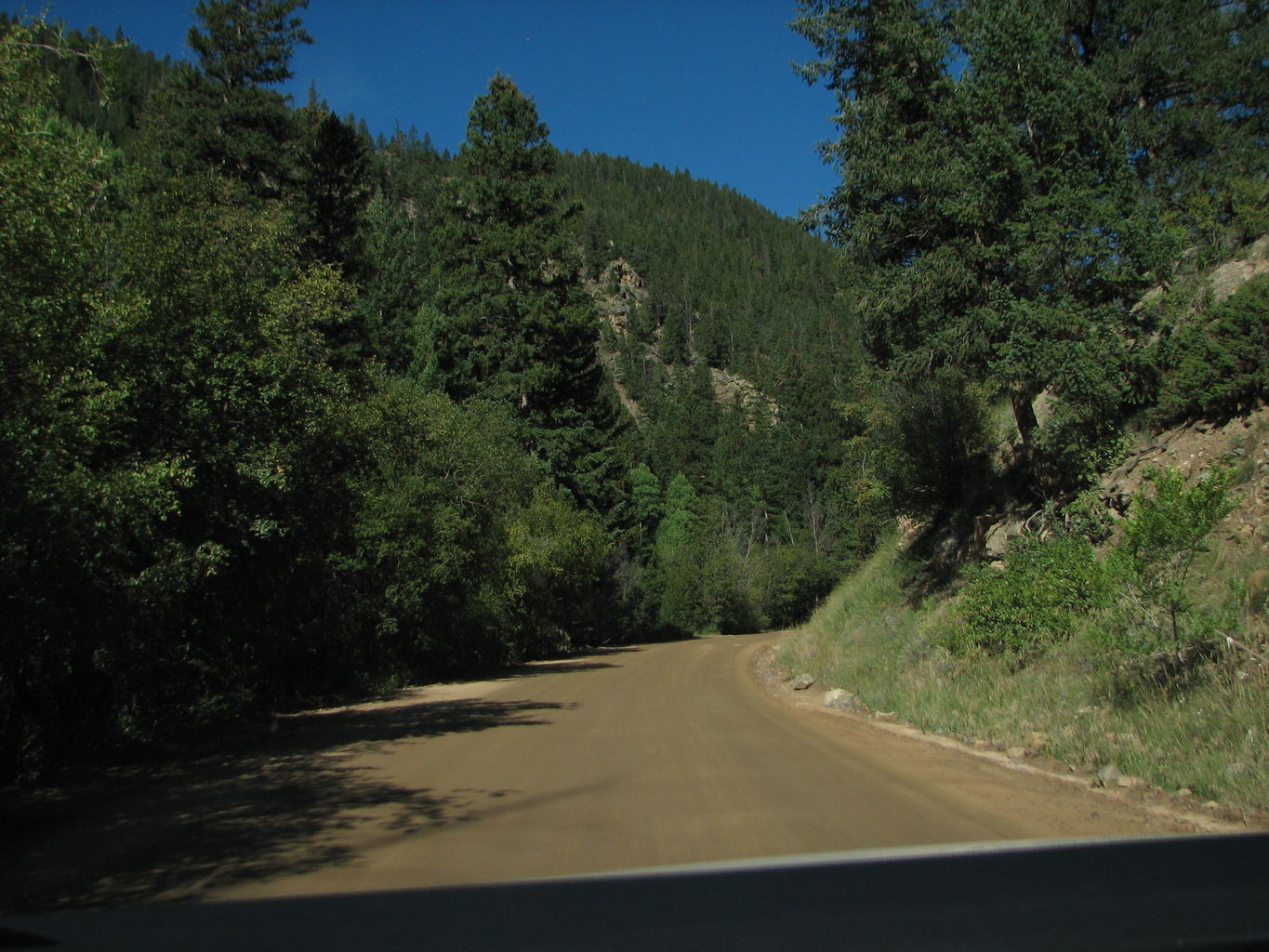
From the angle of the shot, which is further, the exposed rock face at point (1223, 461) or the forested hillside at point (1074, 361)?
the exposed rock face at point (1223, 461)

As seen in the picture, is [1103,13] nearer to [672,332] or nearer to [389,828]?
[389,828]

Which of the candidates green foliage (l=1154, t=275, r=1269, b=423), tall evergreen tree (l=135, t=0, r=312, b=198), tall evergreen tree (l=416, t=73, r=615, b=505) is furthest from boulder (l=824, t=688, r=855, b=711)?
tall evergreen tree (l=135, t=0, r=312, b=198)

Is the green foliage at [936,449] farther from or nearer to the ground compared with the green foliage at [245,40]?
nearer to the ground

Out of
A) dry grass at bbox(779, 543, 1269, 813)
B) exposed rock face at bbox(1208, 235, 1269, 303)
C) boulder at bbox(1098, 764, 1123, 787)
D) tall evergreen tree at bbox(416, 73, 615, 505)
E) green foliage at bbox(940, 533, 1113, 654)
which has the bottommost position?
boulder at bbox(1098, 764, 1123, 787)

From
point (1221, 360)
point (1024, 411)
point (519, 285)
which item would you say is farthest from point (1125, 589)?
point (519, 285)

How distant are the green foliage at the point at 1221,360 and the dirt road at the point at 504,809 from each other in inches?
299

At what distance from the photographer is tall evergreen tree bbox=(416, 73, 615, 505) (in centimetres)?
3588

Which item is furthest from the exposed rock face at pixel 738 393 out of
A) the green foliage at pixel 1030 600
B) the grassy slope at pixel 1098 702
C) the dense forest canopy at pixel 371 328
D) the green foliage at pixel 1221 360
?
the green foliage at pixel 1030 600

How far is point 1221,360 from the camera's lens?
12961mm

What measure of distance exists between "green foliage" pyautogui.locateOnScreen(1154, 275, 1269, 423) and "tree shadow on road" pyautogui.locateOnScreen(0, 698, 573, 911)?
1227cm

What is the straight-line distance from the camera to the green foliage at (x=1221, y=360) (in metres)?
12.3

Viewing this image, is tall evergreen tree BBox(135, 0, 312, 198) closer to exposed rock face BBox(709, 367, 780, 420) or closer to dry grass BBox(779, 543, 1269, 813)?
dry grass BBox(779, 543, 1269, 813)

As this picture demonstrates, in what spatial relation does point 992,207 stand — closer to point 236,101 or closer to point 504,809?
point 504,809

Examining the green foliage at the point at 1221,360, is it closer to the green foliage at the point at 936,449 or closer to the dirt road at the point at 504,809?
the green foliage at the point at 936,449
